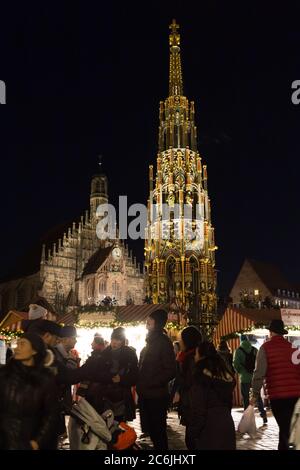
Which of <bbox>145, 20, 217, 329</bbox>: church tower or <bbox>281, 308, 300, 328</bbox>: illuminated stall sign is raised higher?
<bbox>145, 20, 217, 329</bbox>: church tower

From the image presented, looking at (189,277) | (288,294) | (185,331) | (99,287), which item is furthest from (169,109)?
(185,331)

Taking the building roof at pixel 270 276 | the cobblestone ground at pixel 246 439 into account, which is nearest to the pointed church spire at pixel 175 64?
the building roof at pixel 270 276

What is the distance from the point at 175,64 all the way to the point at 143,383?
3975 centimetres

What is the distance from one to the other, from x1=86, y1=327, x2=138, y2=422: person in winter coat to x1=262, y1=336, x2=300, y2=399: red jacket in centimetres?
161

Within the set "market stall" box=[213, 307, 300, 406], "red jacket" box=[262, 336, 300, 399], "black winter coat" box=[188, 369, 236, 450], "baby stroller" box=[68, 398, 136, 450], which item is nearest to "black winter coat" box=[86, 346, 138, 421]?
"baby stroller" box=[68, 398, 136, 450]

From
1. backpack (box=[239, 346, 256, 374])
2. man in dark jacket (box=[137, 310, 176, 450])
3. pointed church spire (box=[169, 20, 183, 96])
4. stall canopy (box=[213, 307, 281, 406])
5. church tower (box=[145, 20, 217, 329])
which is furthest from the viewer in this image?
pointed church spire (box=[169, 20, 183, 96])

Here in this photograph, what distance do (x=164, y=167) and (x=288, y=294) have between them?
72.9ft

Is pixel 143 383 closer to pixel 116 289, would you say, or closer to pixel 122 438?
pixel 122 438

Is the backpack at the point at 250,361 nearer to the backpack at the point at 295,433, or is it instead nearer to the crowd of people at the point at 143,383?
the crowd of people at the point at 143,383

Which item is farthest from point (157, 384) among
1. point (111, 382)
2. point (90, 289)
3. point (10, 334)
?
point (90, 289)

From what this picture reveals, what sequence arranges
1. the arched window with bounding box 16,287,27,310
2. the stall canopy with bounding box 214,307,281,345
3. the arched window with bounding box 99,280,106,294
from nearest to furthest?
the stall canopy with bounding box 214,307,281,345
the arched window with bounding box 99,280,106,294
the arched window with bounding box 16,287,27,310

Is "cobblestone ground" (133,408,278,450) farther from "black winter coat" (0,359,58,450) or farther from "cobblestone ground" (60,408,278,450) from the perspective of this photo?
"black winter coat" (0,359,58,450)

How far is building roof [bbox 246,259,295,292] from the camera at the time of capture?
48.5 meters

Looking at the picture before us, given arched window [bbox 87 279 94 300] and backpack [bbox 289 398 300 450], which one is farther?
arched window [bbox 87 279 94 300]
